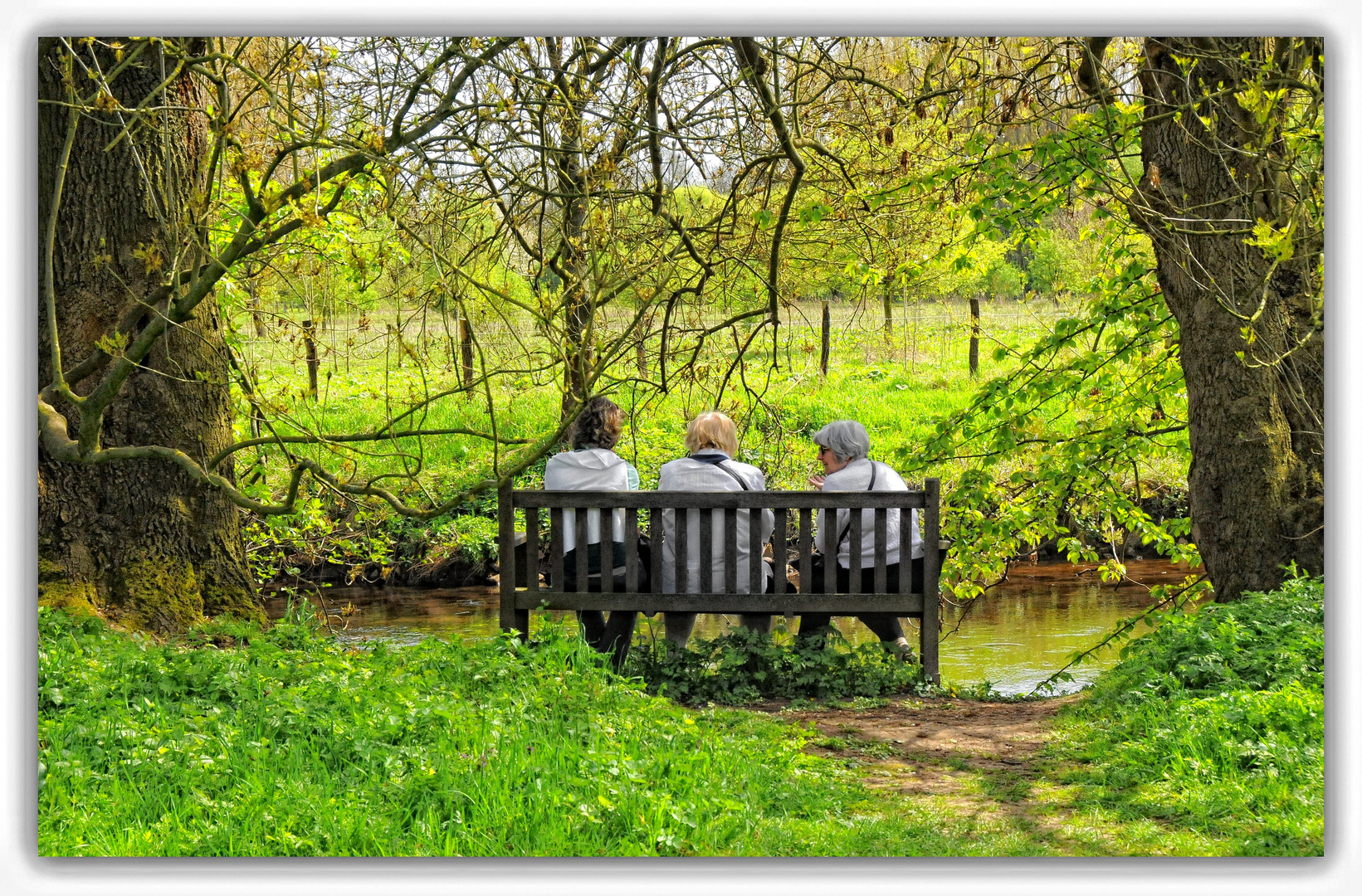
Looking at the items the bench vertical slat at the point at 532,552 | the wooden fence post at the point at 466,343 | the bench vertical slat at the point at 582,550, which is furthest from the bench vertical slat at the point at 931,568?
the wooden fence post at the point at 466,343

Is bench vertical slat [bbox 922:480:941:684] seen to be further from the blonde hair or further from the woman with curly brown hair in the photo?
the woman with curly brown hair

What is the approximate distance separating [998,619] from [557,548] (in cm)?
666

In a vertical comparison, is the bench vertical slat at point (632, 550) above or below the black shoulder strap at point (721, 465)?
below

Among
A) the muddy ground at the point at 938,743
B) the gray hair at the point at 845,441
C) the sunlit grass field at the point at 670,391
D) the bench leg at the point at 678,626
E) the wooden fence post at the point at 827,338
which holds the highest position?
the wooden fence post at the point at 827,338

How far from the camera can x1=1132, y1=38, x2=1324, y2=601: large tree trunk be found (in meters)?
6.23

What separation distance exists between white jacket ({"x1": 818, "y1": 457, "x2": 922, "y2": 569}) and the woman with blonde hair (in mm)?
315

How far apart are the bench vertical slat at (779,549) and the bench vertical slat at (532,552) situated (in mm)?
1207

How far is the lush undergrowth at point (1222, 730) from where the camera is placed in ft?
12.5

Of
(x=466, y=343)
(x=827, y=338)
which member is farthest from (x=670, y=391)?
(x=827, y=338)

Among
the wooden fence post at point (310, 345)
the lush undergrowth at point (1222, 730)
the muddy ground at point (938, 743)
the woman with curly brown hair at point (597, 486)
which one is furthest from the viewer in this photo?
the woman with curly brown hair at point (597, 486)

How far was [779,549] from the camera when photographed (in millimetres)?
6113

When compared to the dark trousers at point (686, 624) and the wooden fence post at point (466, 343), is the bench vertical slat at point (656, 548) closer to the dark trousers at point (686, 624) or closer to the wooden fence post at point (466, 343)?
the dark trousers at point (686, 624)

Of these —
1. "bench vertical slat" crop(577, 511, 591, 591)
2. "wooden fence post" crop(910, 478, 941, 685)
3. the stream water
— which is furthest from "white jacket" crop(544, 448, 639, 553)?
the stream water
